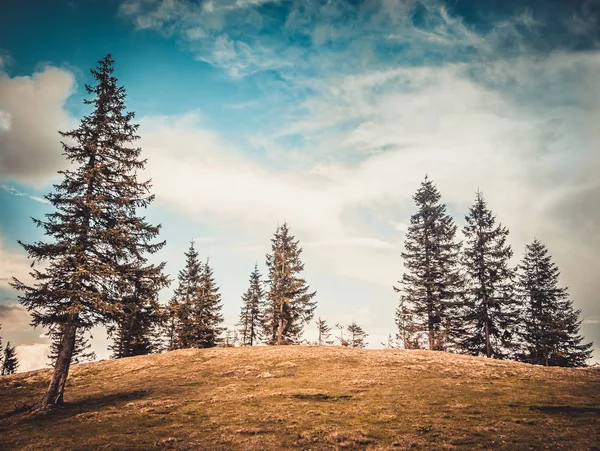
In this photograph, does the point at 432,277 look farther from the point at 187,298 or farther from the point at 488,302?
the point at 187,298

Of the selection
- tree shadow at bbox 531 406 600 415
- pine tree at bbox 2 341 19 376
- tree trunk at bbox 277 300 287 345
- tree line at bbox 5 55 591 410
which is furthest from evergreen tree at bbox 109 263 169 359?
pine tree at bbox 2 341 19 376

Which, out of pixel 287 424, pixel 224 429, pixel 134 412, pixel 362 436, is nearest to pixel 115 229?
pixel 134 412

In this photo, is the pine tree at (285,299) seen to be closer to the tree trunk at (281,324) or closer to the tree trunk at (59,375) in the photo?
the tree trunk at (281,324)

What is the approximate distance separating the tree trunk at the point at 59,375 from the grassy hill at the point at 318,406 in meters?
0.79

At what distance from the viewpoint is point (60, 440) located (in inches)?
512

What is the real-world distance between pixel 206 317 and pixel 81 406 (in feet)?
84.9

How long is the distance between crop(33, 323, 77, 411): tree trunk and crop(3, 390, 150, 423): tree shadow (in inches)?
17.8

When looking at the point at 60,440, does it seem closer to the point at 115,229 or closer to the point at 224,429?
the point at 224,429

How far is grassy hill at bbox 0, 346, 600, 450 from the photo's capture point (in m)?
12.2

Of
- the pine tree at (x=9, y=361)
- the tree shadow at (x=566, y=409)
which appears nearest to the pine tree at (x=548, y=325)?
the tree shadow at (x=566, y=409)

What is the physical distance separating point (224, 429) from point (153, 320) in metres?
9.46

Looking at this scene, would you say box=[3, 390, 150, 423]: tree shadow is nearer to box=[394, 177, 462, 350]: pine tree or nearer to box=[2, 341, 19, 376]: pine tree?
box=[394, 177, 462, 350]: pine tree

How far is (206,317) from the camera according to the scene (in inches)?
1743

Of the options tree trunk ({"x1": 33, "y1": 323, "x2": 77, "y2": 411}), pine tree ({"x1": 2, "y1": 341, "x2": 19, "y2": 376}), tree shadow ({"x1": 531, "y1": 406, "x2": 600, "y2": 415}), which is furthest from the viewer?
pine tree ({"x1": 2, "y1": 341, "x2": 19, "y2": 376})
